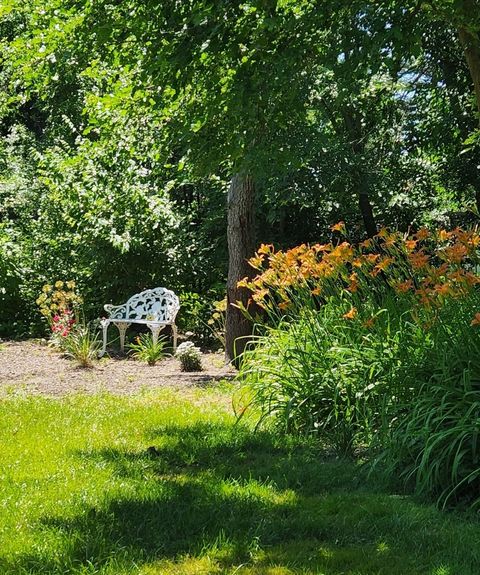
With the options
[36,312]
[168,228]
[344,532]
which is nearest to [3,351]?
[36,312]

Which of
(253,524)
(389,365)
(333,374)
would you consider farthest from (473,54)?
(253,524)

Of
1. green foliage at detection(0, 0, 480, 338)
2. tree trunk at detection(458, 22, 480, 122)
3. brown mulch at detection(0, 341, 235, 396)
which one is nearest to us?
tree trunk at detection(458, 22, 480, 122)

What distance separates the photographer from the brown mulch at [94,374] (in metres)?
7.39

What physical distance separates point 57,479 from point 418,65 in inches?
353

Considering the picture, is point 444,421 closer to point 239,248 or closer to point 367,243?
point 367,243

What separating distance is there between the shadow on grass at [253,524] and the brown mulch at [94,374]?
295 cm

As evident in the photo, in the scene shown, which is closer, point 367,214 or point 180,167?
point 180,167

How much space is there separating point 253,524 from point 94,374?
5.15 metres

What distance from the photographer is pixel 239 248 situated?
873 centimetres

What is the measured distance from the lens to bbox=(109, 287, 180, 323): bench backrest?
10.3 meters

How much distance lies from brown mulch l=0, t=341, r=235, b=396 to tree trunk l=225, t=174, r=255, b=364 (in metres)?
0.49

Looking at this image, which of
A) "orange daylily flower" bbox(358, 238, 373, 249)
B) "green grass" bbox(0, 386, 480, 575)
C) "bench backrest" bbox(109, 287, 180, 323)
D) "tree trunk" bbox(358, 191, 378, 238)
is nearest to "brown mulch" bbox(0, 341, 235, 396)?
"bench backrest" bbox(109, 287, 180, 323)

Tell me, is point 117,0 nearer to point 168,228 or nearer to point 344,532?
point 344,532

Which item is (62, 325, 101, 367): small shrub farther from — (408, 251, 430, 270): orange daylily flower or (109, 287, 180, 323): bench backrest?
(408, 251, 430, 270): orange daylily flower
